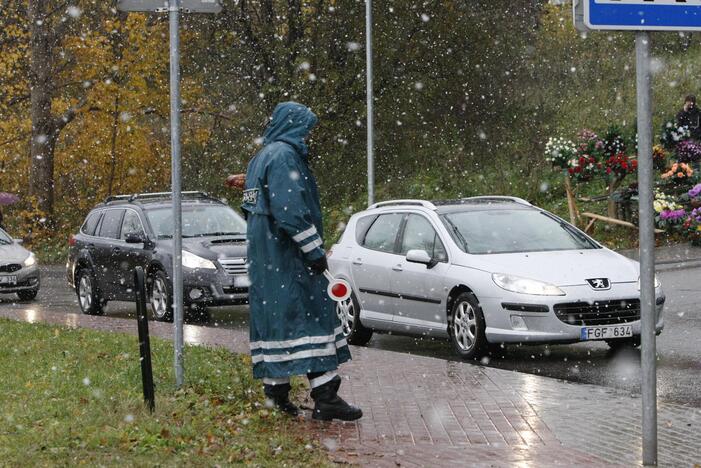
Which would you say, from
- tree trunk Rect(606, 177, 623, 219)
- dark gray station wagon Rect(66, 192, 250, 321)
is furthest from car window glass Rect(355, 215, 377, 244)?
tree trunk Rect(606, 177, 623, 219)

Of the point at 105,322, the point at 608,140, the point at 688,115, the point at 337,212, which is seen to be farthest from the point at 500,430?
the point at 337,212

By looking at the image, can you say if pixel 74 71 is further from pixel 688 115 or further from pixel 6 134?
pixel 688 115

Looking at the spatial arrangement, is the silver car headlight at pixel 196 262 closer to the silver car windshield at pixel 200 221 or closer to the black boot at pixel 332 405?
the silver car windshield at pixel 200 221

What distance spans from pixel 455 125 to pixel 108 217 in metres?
16.1

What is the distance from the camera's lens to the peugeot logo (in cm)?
1112

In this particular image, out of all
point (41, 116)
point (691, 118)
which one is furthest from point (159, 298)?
point (41, 116)

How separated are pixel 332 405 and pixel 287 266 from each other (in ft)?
2.98

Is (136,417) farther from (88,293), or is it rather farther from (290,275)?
(88,293)

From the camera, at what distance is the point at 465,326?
38.1 ft

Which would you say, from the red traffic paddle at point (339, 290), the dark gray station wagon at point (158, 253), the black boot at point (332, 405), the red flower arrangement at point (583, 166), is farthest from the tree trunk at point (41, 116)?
the red traffic paddle at point (339, 290)

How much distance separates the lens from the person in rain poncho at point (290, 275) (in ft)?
25.2

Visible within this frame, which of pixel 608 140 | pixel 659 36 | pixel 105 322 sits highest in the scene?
pixel 659 36

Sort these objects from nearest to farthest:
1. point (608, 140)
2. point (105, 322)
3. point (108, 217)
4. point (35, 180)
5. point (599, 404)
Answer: point (599, 404)
point (105, 322)
point (108, 217)
point (608, 140)
point (35, 180)

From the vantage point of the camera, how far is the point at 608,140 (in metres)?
24.4
